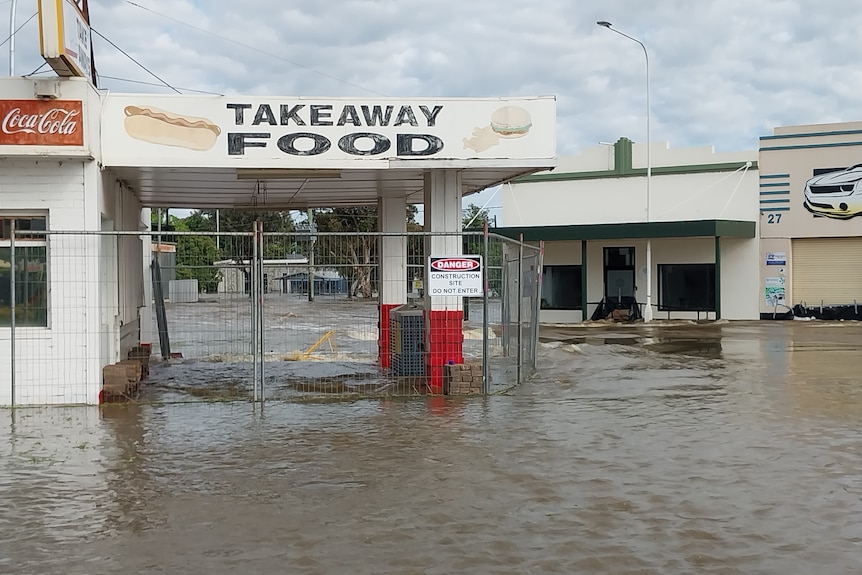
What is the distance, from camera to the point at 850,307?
32406 mm

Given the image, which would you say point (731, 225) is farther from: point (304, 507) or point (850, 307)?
point (304, 507)

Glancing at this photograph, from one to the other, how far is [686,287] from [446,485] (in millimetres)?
28185

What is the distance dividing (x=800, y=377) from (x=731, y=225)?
17.8 m

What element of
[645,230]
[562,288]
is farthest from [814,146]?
[562,288]

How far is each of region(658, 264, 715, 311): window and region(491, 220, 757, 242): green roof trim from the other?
1.85 m

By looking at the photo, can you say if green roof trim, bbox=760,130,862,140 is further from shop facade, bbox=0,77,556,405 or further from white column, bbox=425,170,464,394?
white column, bbox=425,170,464,394

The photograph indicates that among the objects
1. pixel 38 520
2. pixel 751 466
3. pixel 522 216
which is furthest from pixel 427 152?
pixel 522 216

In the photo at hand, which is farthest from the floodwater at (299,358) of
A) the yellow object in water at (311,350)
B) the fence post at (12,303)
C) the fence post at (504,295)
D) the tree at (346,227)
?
the tree at (346,227)

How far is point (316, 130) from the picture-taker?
42.3ft

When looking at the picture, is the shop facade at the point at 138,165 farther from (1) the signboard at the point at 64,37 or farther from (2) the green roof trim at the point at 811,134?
(2) the green roof trim at the point at 811,134

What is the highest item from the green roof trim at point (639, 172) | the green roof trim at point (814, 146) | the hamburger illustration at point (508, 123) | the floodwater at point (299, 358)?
the green roof trim at point (814, 146)

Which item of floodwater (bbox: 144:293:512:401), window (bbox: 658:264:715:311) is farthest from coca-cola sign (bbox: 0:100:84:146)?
window (bbox: 658:264:715:311)

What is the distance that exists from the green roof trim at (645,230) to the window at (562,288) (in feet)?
7.39

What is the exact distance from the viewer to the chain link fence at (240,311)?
1210 cm
